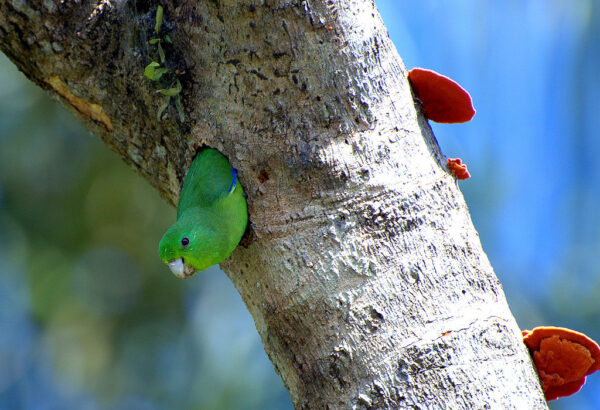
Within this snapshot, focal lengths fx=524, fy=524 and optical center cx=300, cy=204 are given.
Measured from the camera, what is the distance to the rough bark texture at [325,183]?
183cm

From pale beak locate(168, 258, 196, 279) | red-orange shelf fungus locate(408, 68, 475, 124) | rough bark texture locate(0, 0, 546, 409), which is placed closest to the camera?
rough bark texture locate(0, 0, 546, 409)

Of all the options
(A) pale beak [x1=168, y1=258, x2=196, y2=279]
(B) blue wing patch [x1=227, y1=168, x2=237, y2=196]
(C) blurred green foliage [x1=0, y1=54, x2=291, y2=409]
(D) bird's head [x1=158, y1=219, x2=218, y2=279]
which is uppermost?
(B) blue wing patch [x1=227, y1=168, x2=237, y2=196]

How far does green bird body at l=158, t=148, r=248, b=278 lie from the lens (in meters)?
2.19

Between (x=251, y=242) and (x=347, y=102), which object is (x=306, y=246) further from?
(x=347, y=102)

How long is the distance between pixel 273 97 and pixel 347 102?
294 mm

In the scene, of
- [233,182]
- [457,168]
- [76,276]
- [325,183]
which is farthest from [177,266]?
[76,276]

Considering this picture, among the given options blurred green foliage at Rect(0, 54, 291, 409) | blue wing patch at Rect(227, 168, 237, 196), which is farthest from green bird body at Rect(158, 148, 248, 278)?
blurred green foliage at Rect(0, 54, 291, 409)

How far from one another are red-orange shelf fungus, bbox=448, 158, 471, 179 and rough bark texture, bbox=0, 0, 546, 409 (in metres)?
0.04

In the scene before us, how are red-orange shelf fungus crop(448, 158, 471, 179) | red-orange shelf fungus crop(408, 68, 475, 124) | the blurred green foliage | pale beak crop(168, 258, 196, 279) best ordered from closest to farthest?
red-orange shelf fungus crop(448, 158, 471, 179) < red-orange shelf fungus crop(408, 68, 475, 124) < pale beak crop(168, 258, 196, 279) < the blurred green foliage

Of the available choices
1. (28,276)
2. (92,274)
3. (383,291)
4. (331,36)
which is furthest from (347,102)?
(28,276)

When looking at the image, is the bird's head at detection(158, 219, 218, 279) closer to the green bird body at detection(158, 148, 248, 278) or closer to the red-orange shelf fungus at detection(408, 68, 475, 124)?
the green bird body at detection(158, 148, 248, 278)

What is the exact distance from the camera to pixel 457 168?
2.14 meters

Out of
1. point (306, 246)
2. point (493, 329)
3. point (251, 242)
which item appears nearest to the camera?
point (493, 329)

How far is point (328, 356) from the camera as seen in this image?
75.5 inches
